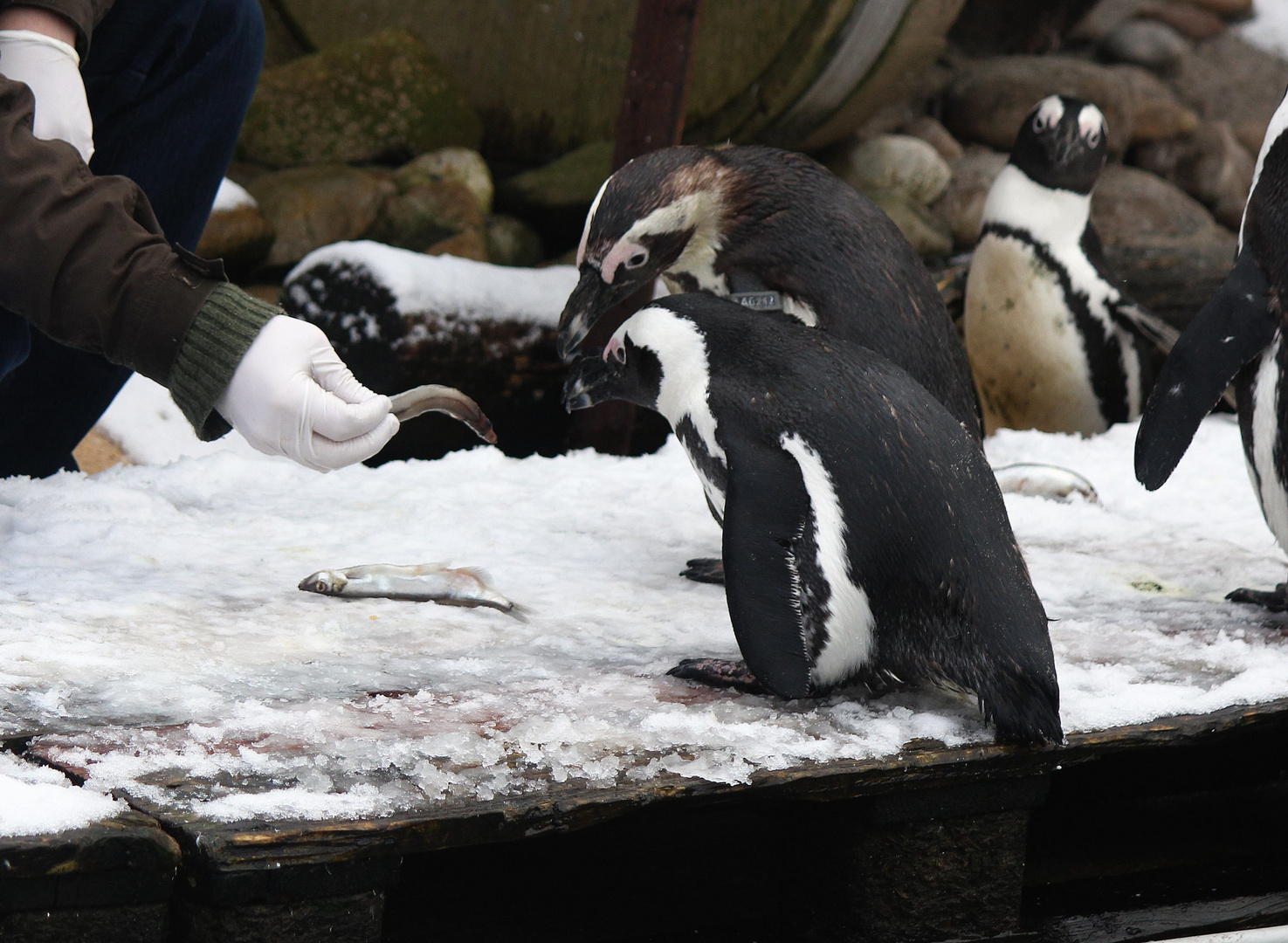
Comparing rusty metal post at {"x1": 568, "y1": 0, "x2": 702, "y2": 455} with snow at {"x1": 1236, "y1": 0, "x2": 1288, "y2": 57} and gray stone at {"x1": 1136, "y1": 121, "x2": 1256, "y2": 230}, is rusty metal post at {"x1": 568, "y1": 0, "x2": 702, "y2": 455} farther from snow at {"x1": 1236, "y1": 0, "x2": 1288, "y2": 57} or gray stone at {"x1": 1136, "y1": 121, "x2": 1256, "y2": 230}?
snow at {"x1": 1236, "y1": 0, "x2": 1288, "y2": 57}

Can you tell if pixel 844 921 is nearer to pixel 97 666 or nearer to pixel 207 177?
pixel 97 666

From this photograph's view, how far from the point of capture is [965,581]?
1440 millimetres

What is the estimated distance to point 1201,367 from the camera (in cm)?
188

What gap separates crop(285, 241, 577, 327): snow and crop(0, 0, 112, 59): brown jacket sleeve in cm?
139

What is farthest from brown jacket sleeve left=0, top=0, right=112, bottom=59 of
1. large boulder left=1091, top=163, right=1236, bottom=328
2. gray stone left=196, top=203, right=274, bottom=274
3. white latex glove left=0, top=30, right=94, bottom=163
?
large boulder left=1091, top=163, right=1236, bottom=328

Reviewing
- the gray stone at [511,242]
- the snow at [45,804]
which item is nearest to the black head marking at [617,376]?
the snow at [45,804]

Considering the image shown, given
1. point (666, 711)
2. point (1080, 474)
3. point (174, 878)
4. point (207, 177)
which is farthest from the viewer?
point (1080, 474)

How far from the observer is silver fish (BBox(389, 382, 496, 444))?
5.55 ft

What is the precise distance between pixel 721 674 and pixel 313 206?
3349 mm

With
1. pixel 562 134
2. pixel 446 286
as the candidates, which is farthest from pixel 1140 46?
pixel 446 286

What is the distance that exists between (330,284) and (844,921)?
7.14ft

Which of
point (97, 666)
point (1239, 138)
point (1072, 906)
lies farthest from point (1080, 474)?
point (1239, 138)

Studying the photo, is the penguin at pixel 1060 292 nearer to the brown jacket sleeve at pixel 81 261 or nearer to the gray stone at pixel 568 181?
the gray stone at pixel 568 181

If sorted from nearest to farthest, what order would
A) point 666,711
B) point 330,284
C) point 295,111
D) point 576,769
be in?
point 576,769
point 666,711
point 330,284
point 295,111
